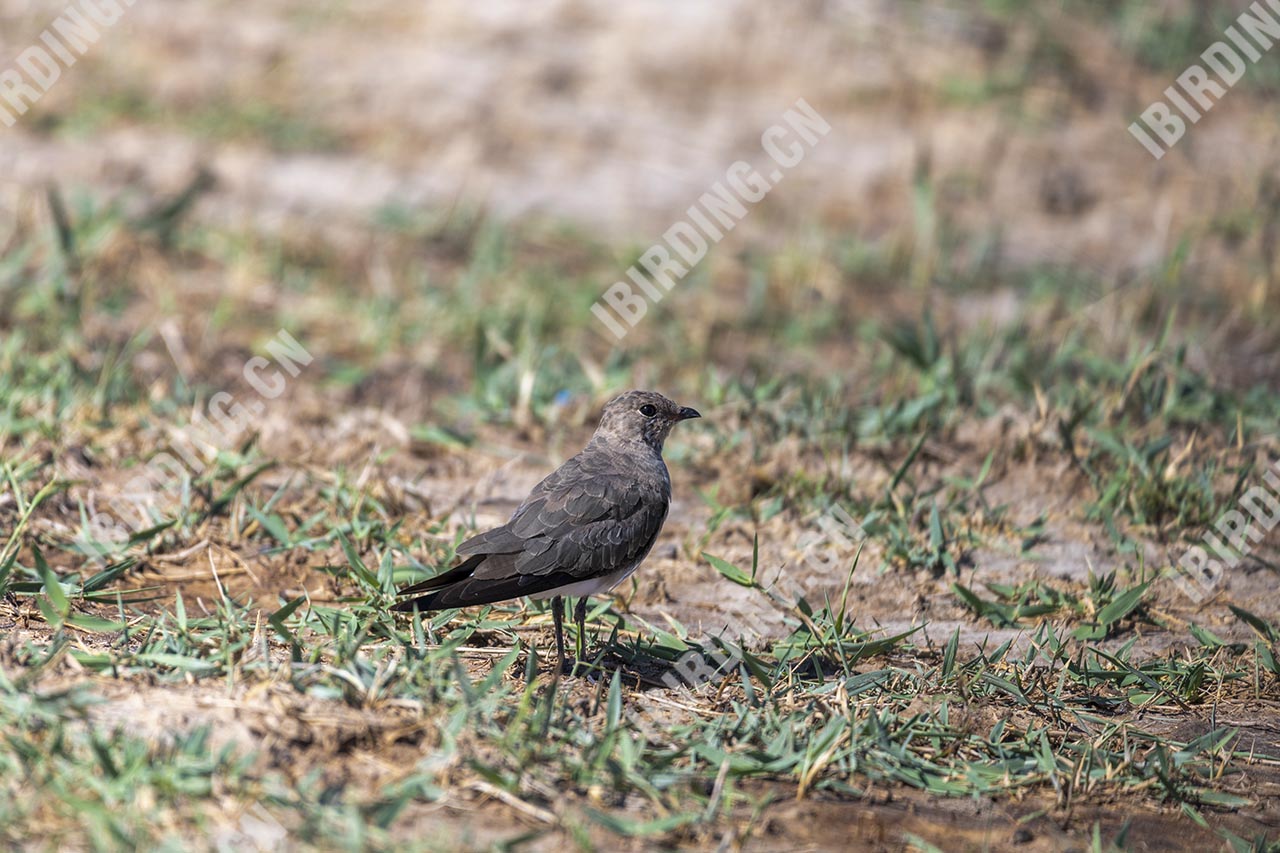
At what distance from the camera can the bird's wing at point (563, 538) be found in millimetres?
3924

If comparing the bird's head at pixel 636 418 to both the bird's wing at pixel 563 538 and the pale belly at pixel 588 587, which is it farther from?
the pale belly at pixel 588 587

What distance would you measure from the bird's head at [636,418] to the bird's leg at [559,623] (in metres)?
0.79

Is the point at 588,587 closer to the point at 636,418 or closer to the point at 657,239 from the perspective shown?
the point at 636,418

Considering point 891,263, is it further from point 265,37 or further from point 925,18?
point 265,37

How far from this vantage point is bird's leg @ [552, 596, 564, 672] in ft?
Result: 13.5

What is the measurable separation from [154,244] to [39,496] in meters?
3.27

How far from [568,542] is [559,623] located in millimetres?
267

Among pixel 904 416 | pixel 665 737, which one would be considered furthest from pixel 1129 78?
pixel 665 737

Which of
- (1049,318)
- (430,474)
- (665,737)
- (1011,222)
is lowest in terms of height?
(665,737)

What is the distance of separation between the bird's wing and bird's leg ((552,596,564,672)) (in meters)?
0.16

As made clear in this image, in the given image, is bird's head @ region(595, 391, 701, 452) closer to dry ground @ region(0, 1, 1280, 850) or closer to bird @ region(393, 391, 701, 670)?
bird @ region(393, 391, 701, 670)

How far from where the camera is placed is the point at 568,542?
4117 millimetres

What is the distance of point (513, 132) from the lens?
9.27m

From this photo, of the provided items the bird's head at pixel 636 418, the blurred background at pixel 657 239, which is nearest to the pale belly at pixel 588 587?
the bird's head at pixel 636 418
